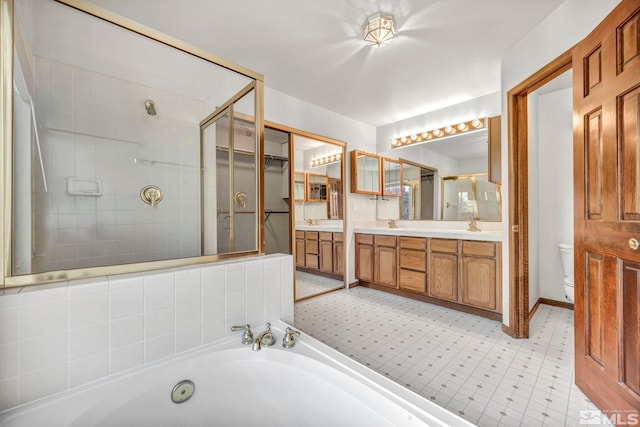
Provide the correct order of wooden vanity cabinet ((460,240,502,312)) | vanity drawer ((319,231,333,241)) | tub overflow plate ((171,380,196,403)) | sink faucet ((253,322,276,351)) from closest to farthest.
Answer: tub overflow plate ((171,380,196,403)) → sink faucet ((253,322,276,351)) → wooden vanity cabinet ((460,240,502,312)) → vanity drawer ((319,231,333,241))

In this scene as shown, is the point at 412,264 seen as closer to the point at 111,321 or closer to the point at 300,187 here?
the point at 300,187

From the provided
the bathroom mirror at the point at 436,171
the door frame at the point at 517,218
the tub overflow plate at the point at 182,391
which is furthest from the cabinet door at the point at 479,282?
the tub overflow plate at the point at 182,391

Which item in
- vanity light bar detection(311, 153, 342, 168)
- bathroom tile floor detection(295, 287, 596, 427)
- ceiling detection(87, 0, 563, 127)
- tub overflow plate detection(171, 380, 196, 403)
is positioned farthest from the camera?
vanity light bar detection(311, 153, 342, 168)

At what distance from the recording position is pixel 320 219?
4.24 meters

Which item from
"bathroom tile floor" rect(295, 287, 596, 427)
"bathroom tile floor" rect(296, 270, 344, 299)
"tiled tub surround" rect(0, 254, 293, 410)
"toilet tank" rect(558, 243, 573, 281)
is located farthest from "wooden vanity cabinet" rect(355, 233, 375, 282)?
"tiled tub surround" rect(0, 254, 293, 410)

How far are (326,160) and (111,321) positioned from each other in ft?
10.4

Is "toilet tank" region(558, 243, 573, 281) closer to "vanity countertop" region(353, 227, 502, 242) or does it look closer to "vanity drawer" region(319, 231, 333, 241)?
"vanity countertop" region(353, 227, 502, 242)

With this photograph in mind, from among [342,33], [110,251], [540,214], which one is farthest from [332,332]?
[540,214]

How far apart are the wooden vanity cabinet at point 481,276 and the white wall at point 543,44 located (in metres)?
0.14

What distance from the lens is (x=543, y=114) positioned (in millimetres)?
2850

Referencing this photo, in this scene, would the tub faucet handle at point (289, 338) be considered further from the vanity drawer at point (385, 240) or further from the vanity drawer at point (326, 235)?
the vanity drawer at point (326, 235)

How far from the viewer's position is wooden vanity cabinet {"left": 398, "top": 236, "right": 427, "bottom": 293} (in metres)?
2.95

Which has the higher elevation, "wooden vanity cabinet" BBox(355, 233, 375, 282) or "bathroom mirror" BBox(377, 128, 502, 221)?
"bathroom mirror" BBox(377, 128, 502, 221)

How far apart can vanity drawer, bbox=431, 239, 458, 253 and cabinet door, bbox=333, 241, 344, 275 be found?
4.02 feet
